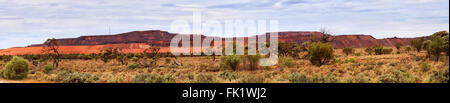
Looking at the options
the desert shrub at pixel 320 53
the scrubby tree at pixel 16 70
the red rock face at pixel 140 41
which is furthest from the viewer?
the red rock face at pixel 140 41

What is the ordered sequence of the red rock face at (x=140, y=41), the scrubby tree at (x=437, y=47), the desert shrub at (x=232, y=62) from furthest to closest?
the red rock face at (x=140, y=41), the desert shrub at (x=232, y=62), the scrubby tree at (x=437, y=47)

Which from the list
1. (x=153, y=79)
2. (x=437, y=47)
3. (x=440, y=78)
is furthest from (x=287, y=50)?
(x=153, y=79)

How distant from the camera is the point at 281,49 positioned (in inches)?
1706

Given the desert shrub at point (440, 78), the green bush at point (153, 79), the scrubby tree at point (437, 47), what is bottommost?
the green bush at point (153, 79)

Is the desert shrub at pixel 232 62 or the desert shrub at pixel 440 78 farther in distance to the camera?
the desert shrub at pixel 232 62

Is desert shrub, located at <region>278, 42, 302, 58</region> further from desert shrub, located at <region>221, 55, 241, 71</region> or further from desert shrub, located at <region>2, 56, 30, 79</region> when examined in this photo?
desert shrub, located at <region>2, 56, 30, 79</region>

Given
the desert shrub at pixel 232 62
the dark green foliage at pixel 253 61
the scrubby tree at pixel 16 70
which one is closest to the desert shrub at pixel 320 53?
the dark green foliage at pixel 253 61

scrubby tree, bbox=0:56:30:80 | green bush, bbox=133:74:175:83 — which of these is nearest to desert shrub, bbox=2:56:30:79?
scrubby tree, bbox=0:56:30:80

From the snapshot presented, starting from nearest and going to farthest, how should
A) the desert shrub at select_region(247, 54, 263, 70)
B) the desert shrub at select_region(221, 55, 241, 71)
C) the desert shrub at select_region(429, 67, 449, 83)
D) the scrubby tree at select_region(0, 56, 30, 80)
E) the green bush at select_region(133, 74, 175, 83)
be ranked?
the desert shrub at select_region(429, 67, 449, 83) < the green bush at select_region(133, 74, 175, 83) < the scrubby tree at select_region(0, 56, 30, 80) < the desert shrub at select_region(221, 55, 241, 71) < the desert shrub at select_region(247, 54, 263, 70)

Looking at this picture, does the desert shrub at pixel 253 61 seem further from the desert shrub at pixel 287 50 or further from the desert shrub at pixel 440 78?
the desert shrub at pixel 287 50

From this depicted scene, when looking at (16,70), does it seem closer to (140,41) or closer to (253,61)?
(253,61)
